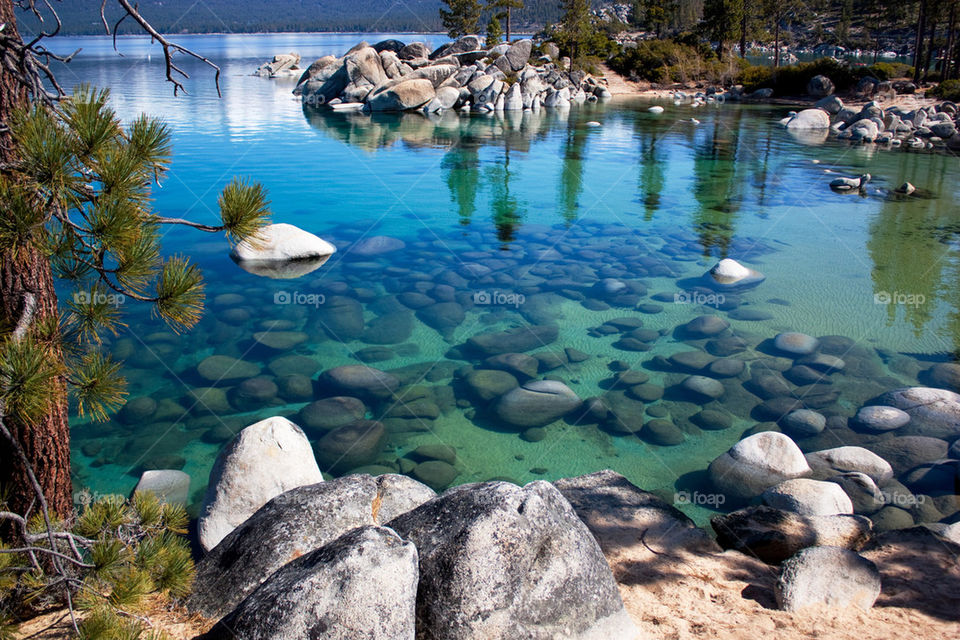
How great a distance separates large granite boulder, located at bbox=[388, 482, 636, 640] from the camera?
11.1 ft

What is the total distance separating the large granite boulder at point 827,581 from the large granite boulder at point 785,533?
1.92 feet

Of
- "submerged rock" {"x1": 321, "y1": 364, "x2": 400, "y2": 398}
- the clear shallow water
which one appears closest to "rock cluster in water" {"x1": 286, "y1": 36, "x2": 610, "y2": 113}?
the clear shallow water

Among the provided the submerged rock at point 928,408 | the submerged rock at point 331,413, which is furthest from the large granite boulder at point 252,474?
the submerged rock at point 928,408

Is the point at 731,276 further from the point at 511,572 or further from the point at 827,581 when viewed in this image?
the point at 511,572

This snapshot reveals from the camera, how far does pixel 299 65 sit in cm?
7050

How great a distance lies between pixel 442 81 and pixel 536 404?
119 feet

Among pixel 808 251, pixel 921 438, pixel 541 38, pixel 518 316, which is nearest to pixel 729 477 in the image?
pixel 921 438
